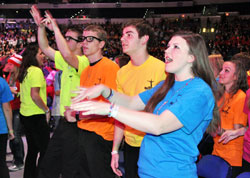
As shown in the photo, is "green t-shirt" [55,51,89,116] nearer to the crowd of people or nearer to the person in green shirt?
the crowd of people

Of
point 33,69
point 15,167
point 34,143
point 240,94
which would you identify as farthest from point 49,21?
point 15,167

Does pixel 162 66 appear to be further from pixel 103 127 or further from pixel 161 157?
pixel 161 157

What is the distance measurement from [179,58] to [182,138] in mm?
445

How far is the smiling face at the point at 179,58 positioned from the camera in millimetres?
1703

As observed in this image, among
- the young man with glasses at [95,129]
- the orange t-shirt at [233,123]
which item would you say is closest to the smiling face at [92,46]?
the young man with glasses at [95,129]

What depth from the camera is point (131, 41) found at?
270 cm

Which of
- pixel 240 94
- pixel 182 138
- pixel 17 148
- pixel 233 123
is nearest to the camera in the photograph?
pixel 182 138

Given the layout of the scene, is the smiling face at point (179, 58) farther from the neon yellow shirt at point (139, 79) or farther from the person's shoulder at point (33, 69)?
the person's shoulder at point (33, 69)

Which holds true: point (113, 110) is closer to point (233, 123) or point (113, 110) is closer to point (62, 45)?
point (62, 45)

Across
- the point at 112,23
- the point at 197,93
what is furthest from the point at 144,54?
the point at 112,23

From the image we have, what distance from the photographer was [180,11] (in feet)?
88.2

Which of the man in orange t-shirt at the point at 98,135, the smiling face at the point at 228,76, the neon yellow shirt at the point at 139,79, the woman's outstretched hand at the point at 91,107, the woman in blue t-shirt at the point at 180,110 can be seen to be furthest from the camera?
the smiling face at the point at 228,76

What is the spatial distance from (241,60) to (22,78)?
2621 millimetres

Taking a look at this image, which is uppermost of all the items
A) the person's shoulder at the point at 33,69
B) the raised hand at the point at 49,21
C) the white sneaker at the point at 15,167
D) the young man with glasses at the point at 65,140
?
the raised hand at the point at 49,21
